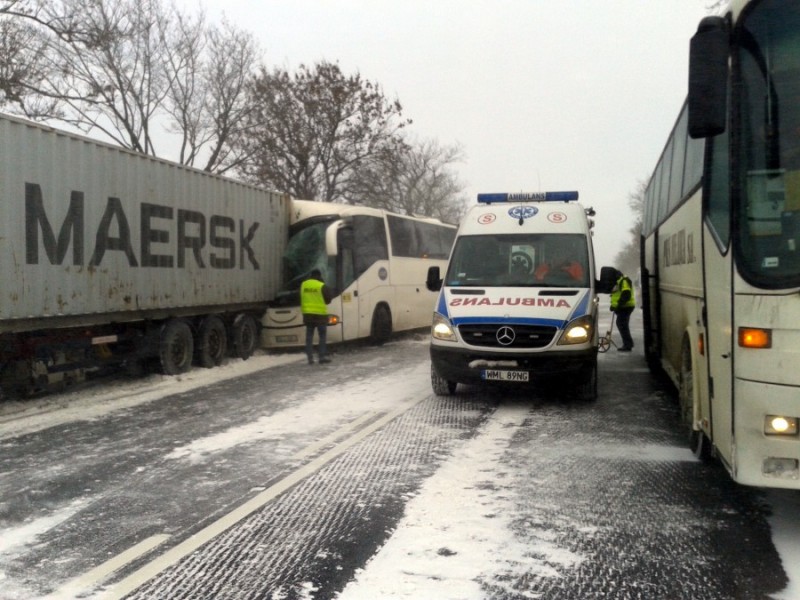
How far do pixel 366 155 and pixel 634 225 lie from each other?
75.8m

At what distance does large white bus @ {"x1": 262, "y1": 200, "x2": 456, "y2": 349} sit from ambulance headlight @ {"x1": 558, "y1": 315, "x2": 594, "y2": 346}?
706 centimetres

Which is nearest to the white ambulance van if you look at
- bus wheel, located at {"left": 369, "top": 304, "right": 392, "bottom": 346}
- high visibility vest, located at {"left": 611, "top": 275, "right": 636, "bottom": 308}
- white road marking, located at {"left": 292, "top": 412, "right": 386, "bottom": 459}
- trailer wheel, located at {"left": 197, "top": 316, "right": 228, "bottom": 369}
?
white road marking, located at {"left": 292, "top": 412, "right": 386, "bottom": 459}

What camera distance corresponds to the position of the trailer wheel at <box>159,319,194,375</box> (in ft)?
37.6

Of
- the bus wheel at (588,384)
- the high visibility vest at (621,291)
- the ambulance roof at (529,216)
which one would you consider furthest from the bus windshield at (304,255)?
the bus wheel at (588,384)

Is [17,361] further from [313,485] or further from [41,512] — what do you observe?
[313,485]

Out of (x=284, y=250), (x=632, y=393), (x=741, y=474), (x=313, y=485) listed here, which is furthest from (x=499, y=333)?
(x=284, y=250)

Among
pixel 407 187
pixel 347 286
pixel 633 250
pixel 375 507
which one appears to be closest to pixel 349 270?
pixel 347 286

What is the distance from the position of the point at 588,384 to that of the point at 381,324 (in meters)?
8.43

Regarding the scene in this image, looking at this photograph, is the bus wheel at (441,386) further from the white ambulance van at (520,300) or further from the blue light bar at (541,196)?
the blue light bar at (541,196)

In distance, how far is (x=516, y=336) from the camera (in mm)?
8312

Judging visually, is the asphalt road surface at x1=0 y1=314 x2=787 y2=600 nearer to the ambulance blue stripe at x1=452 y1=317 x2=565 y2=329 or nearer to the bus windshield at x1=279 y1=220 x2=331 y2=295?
the ambulance blue stripe at x1=452 y1=317 x2=565 y2=329

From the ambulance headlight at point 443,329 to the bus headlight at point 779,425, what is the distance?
4749 millimetres

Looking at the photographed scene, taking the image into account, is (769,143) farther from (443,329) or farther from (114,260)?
(114,260)

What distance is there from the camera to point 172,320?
11.7 m
